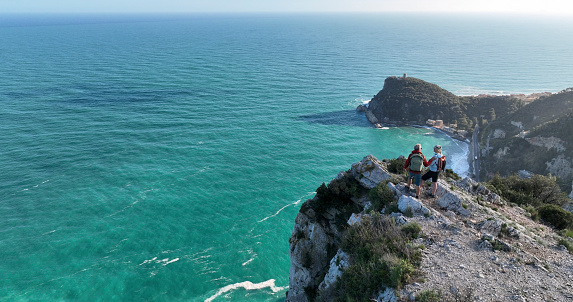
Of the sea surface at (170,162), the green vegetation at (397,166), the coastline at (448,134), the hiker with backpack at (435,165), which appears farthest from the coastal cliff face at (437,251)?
the coastline at (448,134)

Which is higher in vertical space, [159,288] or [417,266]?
[417,266]

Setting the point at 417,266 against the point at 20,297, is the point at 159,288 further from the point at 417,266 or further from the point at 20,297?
the point at 417,266

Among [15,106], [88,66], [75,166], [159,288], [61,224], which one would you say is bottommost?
[159,288]

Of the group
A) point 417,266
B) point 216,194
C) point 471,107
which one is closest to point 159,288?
point 216,194

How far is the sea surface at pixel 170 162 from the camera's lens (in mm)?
33406

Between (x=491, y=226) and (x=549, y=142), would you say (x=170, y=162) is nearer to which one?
(x=491, y=226)

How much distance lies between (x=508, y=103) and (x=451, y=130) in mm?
20114

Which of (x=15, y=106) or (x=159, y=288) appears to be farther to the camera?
(x=15, y=106)

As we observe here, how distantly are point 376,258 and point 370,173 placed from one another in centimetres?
860

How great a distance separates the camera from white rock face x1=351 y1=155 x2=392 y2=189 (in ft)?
69.8

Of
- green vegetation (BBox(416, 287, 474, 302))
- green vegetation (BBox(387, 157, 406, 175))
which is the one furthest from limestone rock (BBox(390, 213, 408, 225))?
green vegetation (BBox(387, 157, 406, 175))

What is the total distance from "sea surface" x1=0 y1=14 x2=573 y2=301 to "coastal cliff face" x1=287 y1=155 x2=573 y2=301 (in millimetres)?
15419

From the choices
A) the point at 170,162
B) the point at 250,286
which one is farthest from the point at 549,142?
the point at 170,162

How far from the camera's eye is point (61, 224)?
3903cm
